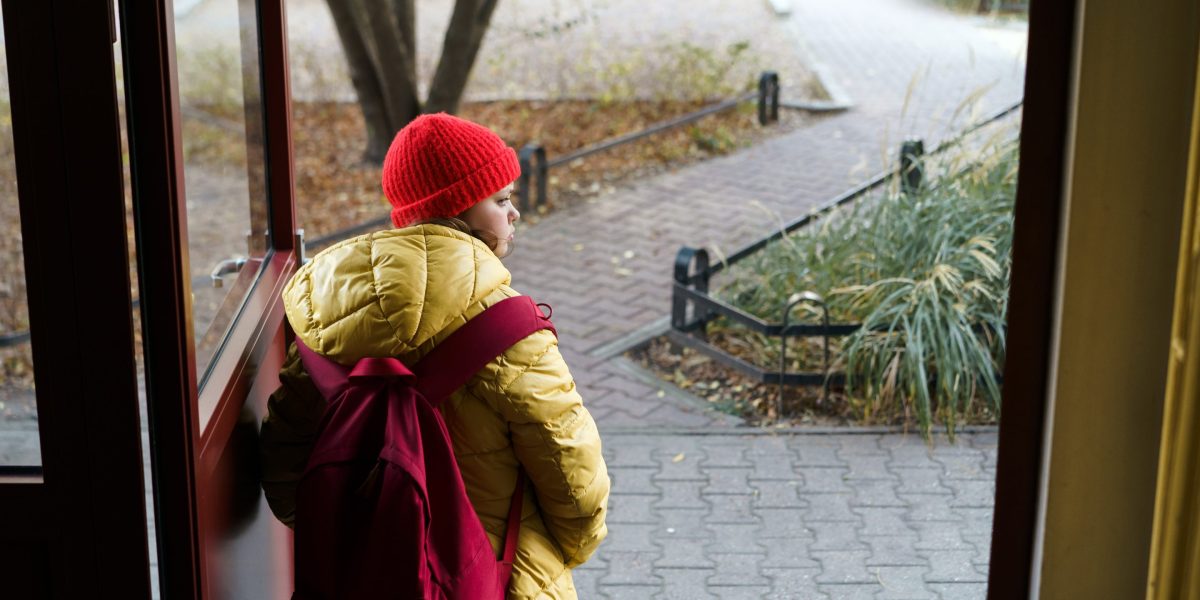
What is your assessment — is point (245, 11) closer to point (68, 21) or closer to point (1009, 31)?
point (68, 21)

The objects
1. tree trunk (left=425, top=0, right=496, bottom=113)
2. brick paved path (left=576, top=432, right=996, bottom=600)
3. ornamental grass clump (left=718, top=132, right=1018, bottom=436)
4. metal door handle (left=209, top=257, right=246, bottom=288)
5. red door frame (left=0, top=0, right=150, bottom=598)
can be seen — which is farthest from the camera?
tree trunk (left=425, top=0, right=496, bottom=113)

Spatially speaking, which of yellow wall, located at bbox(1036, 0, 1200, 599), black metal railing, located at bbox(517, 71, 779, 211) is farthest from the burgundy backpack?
black metal railing, located at bbox(517, 71, 779, 211)

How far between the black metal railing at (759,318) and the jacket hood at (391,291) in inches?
136

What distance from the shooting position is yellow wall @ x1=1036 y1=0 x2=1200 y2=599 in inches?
84.4

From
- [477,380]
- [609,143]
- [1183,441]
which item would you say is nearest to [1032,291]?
[1183,441]

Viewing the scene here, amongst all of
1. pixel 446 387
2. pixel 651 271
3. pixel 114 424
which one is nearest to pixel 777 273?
pixel 651 271

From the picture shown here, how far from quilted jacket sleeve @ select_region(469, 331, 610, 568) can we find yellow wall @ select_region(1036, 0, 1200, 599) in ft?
3.12

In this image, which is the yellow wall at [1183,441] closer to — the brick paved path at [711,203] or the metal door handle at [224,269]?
the metal door handle at [224,269]

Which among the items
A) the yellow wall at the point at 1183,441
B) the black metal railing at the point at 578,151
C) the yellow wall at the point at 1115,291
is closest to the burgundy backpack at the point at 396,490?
the yellow wall at the point at 1115,291

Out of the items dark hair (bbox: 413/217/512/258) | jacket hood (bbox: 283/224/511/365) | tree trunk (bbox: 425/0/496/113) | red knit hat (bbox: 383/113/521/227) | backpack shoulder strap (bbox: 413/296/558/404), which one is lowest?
backpack shoulder strap (bbox: 413/296/558/404)

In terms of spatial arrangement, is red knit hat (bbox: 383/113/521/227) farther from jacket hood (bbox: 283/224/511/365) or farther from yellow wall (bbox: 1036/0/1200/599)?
yellow wall (bbox: 1036/0/1200/599)

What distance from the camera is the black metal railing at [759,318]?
612cm

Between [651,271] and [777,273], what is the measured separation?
1538 mm

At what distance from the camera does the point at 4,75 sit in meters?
2.26
